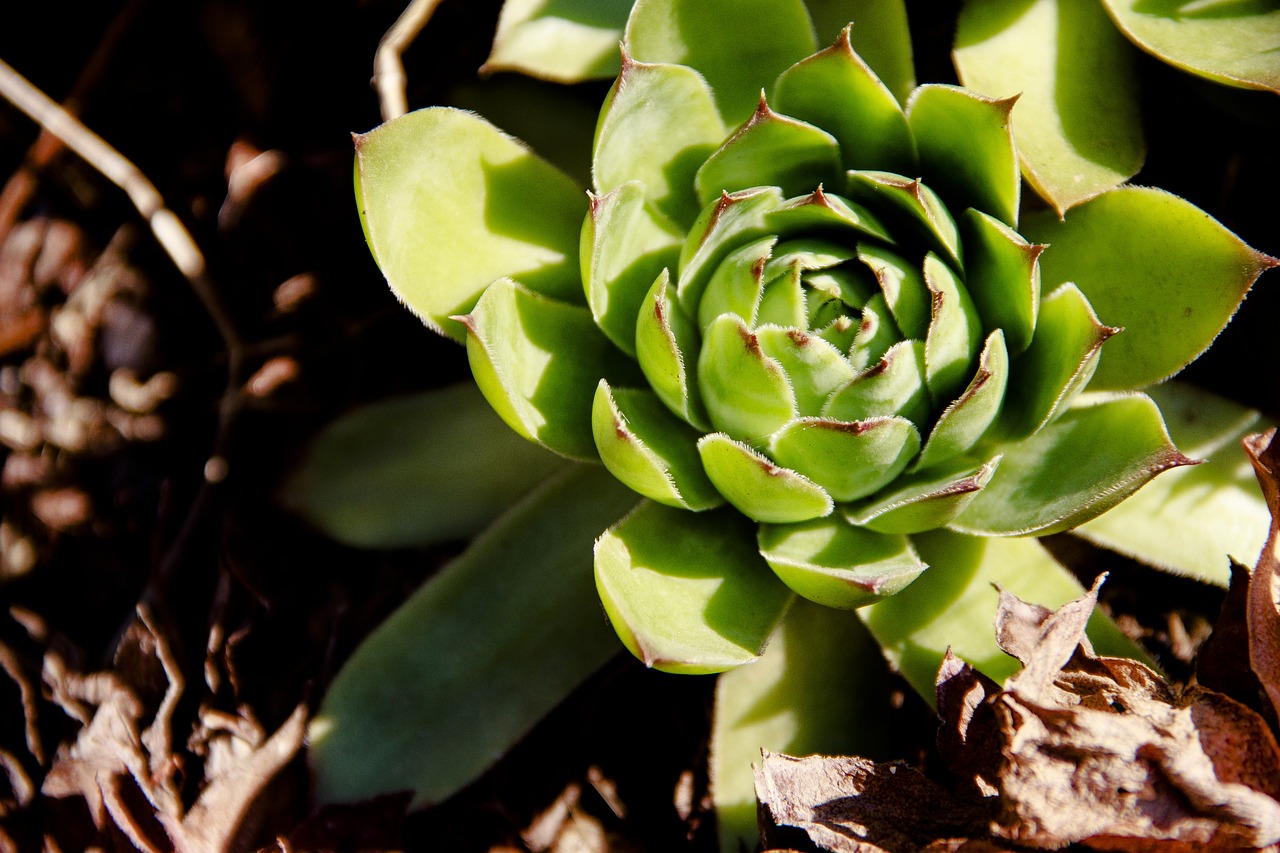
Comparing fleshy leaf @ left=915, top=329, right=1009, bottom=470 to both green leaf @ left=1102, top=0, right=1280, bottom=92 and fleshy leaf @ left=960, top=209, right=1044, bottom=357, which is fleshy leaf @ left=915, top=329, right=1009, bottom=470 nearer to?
fleshy leaf @ left=960, top=209, right=1044, bottom=357

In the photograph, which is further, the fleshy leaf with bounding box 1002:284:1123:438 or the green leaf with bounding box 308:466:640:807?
the green leaf with bounding box 308:466:640:807

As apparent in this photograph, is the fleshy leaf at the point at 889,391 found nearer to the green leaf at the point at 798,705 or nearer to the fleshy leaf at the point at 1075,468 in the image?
the fleshy leaf at the point at 1075,468

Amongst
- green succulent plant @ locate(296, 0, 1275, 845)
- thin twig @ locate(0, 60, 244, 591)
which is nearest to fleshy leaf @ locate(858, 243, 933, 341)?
green succulent plant @ locate(296, 0, 1275, 845)

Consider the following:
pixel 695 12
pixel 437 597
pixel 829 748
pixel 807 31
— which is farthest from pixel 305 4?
pixel 829 748

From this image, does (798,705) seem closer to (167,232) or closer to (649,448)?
(649,448)

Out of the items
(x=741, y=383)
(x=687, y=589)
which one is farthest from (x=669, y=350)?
(x=687, y=589)

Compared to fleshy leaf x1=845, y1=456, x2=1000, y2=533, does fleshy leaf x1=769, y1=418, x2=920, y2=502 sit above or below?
above

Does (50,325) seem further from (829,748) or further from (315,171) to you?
(829,748)

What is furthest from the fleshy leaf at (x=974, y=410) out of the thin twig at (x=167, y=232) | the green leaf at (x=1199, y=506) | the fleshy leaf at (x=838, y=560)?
the thin twig at (x=167, y=232)
